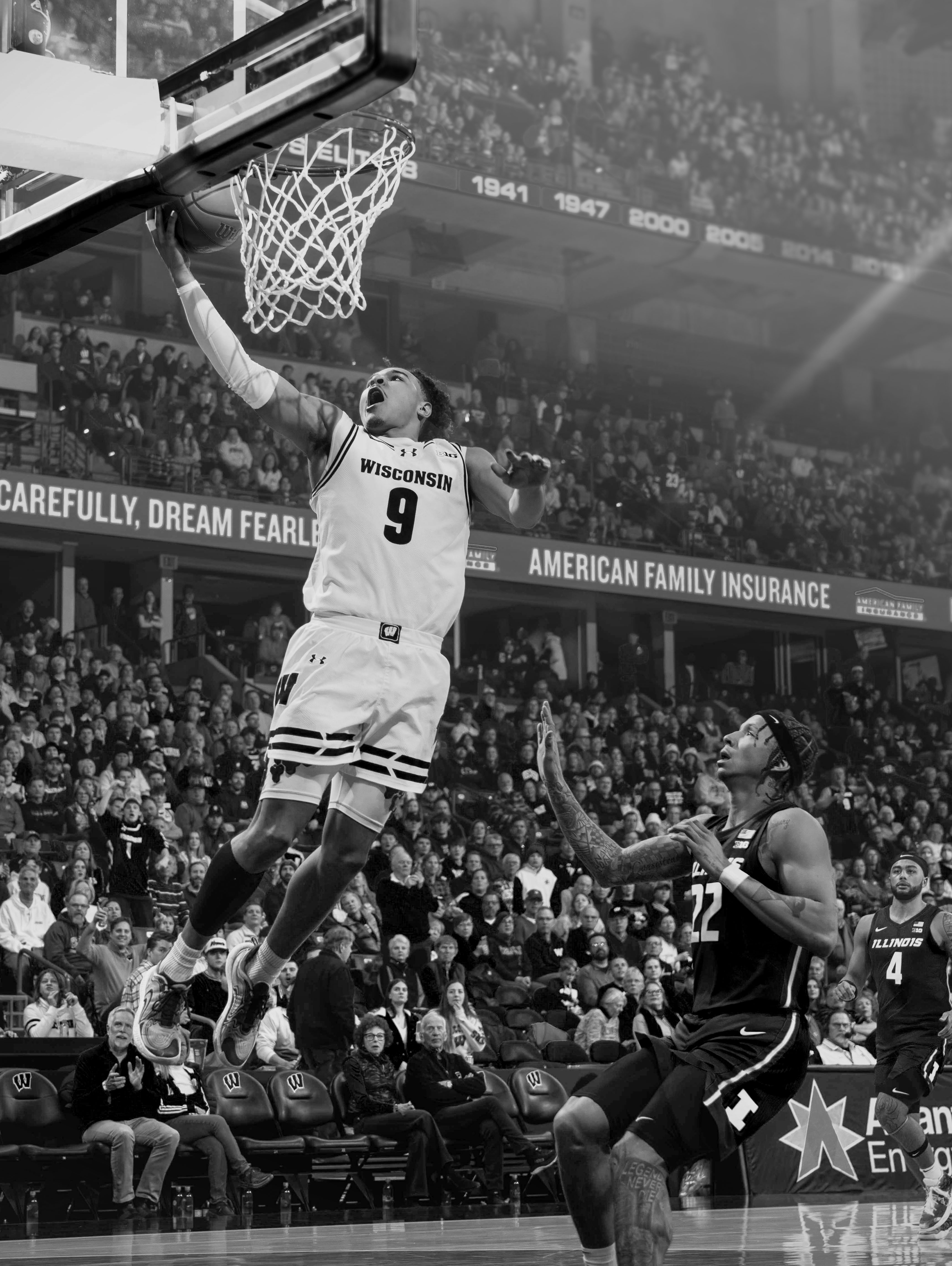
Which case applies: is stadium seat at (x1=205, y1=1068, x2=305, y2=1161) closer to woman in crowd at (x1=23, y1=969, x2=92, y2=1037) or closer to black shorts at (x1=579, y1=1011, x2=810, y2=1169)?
woman in crowd at (x1=23, y1=969, x2=92, y2=1037)

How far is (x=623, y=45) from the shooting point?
3775 centimetres

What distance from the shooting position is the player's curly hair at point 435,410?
22.3 ft

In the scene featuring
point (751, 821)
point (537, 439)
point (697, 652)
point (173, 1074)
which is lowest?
point (173, 1074)

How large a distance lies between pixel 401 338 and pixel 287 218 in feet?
81.3

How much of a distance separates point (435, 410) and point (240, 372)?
97cm

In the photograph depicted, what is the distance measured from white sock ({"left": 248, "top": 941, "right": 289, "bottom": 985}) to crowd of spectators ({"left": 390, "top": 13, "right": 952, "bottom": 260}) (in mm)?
25853

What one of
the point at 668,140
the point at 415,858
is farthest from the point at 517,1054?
the point at 668,140

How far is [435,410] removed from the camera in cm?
682

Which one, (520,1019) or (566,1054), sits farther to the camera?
(520,1019)

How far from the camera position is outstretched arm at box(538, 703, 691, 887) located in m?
6.12

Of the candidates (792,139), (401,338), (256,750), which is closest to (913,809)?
(256,750)

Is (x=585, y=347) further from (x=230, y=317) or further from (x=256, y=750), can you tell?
(x=256, y=750)

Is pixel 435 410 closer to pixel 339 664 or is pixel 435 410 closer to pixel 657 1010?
pixel 339 664

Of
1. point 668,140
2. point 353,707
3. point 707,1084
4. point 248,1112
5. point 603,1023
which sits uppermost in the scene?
point 668,140
